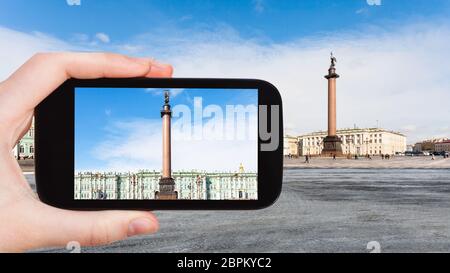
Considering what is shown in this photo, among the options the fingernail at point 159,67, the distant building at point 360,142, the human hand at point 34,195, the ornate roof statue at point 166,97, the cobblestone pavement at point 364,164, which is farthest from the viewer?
the distant building at point 360,142

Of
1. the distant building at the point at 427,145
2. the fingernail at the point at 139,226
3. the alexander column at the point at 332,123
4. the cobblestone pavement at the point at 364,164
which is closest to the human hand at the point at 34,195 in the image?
the fingernail at the point at 139,226

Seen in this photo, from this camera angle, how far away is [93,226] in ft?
5.64

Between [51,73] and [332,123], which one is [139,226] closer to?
[51,73]

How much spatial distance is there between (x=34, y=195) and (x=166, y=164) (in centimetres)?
65

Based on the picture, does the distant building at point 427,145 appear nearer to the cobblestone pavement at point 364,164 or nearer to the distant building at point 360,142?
the distant building at point 360,142

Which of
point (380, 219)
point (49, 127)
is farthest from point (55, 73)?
point (380, 219)

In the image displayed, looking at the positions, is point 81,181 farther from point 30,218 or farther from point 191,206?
point 191,206

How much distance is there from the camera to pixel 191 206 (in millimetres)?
1710

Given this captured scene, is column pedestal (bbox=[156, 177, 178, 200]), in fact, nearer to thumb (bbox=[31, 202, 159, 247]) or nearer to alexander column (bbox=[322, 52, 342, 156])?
thumb (bbox=[31, 202, 159, 247])

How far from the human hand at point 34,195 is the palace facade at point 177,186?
0.32ft

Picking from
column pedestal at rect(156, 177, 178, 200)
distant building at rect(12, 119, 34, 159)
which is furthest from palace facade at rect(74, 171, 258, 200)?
distant building at rect(12, 119, 34, 159)

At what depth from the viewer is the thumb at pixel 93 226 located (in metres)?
1.70
